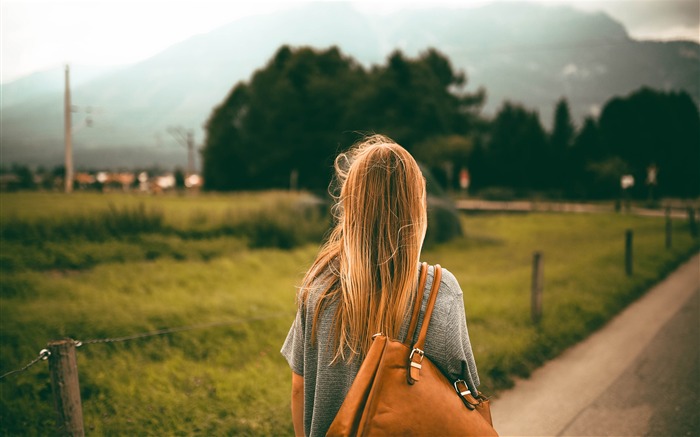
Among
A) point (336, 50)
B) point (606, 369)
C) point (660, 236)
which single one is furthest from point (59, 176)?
point (336, 50)

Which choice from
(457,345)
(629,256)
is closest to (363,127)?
(629,256)

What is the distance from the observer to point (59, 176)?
17.5m

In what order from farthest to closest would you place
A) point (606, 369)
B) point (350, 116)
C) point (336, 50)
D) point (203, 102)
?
point (336, 50) < point (350, 116) < point (203, 102) < point (606, 369)

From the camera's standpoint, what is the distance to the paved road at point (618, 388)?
4.55m

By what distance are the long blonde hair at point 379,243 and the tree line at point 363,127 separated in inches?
1527

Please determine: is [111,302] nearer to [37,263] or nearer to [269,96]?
[37,263]

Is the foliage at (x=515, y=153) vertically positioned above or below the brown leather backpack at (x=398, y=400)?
above

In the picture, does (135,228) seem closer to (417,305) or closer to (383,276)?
(383,276)

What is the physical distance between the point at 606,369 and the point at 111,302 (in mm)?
7008

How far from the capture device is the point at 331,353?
188 centimetres

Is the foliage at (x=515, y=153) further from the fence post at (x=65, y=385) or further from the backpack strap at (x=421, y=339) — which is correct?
the backpack strap at (x=421, y=339)

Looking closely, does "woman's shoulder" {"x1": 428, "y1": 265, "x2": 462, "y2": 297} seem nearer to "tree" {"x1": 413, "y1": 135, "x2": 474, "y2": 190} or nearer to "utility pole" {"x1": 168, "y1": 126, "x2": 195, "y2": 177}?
"tree" {"x1": 413, "y1": 135, "x2": 474, "y2": 190}

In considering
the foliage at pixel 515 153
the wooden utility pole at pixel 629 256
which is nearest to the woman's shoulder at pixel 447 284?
the wooden utility pole at pixel 629 256

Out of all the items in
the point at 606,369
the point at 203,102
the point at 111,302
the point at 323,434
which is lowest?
the point at 606,369
